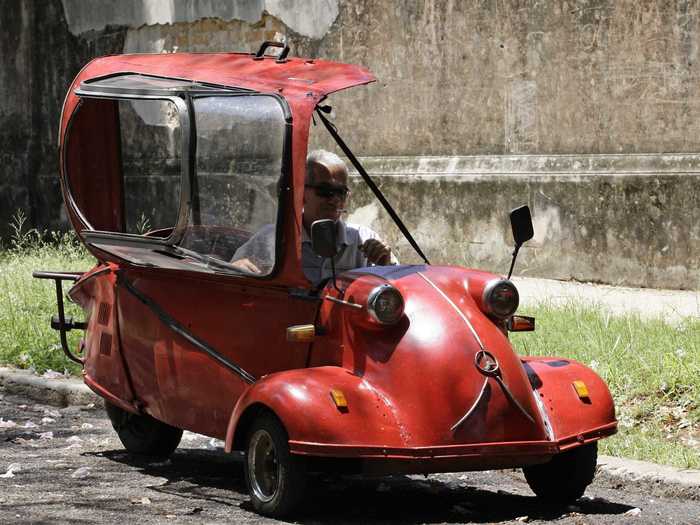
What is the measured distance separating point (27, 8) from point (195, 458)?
11.9 meters

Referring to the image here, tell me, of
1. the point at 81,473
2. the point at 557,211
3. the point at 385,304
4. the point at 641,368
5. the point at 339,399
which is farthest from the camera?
the point at 557,211

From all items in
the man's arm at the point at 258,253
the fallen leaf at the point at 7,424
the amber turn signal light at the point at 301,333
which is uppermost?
the man's arm at the point at 258,253

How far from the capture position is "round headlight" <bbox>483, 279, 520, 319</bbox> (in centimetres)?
584

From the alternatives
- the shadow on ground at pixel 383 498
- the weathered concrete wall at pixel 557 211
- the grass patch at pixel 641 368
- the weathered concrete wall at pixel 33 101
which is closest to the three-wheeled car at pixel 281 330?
the shadow on ground at pixel 383 498

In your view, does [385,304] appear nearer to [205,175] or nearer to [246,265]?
[246,265]

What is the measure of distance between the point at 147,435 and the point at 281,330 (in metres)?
1.60

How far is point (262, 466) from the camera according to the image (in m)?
5.82

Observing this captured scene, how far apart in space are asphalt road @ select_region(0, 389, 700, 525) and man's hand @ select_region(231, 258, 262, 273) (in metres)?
0.96

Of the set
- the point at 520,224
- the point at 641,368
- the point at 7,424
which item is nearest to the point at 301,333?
the point at 520,224

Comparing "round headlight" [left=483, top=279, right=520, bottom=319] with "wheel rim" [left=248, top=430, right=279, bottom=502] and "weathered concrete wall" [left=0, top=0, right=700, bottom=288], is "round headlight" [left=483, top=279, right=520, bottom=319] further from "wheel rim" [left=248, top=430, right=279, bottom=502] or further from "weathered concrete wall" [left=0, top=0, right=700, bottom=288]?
"weathered concrete wall" [left=0, top=0, right=700, bottom=288]

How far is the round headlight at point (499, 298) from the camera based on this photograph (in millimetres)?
5836

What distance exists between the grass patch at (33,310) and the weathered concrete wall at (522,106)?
9.38 feet

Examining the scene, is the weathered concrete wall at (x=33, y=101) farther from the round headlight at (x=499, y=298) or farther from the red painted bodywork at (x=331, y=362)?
the round headlight at (x=499, y=298)

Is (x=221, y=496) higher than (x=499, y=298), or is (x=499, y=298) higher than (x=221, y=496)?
(x=499, y=298)
